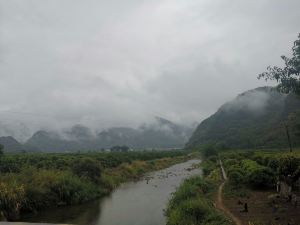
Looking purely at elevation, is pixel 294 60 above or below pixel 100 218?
above

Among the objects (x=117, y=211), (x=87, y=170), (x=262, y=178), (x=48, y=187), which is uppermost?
(x=87, y=170)

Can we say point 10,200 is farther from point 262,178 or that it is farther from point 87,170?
point 262,178

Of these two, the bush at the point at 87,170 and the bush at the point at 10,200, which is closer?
the bush at the point at 10,200

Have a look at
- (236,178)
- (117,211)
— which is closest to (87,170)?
(117,211)

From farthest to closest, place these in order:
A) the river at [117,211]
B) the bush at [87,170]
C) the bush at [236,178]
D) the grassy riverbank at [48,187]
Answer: the bush at [87,170]
the bush at [236,178]
the river at [117,211]
the grassy riverbank at [48,187]

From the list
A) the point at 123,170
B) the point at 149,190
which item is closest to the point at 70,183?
the point at 149,190

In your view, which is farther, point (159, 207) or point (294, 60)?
point (159, 207)

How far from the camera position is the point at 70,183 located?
4169cm

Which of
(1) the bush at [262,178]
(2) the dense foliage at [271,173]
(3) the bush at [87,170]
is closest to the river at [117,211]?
(3) the bush at [87,170]

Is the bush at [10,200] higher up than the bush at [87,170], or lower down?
lower down

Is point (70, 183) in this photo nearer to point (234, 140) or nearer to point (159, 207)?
point (159, 207)

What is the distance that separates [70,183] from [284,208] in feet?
76.1

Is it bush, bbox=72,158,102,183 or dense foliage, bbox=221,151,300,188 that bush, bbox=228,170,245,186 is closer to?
dense foliage, bbox=221,151,300,188

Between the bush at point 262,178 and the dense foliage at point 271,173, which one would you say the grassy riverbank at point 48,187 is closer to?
the dense foliage at point 271,173
